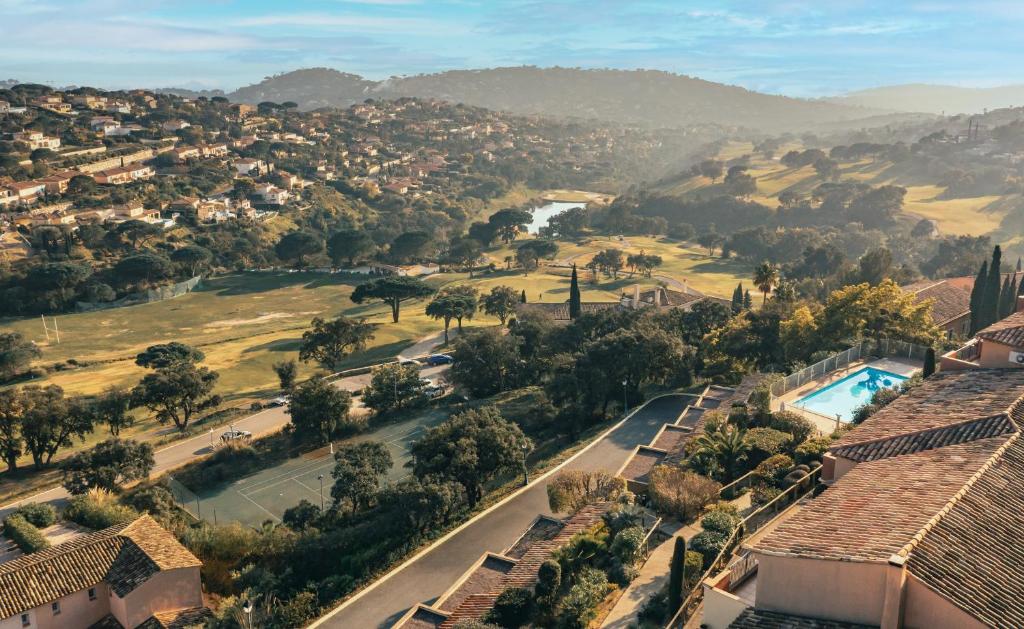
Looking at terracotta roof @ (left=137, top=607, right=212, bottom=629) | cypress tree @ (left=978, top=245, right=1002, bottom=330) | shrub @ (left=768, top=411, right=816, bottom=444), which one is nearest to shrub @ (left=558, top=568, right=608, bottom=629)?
shrub @ (left=768, top=411, right=816, bottom=444)

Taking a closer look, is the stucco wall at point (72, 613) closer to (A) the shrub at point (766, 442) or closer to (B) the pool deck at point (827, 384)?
(A) the shrub at point (766, 442)

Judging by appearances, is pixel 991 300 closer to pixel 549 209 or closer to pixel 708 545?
pixel 708 545

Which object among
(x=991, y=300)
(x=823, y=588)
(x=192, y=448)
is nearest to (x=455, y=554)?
(x=823, y=588)

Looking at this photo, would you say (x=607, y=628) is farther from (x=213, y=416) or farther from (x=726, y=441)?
(x=213, y=416)

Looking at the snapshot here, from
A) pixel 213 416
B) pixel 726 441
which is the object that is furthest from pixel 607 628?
pixel 213 416

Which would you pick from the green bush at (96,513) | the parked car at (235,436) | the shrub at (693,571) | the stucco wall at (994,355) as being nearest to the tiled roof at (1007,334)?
the stucco wall at (994,355)

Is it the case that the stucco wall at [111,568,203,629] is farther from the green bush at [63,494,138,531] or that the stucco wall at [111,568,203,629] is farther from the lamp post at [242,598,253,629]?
the green bush at [63,494,138,531]
